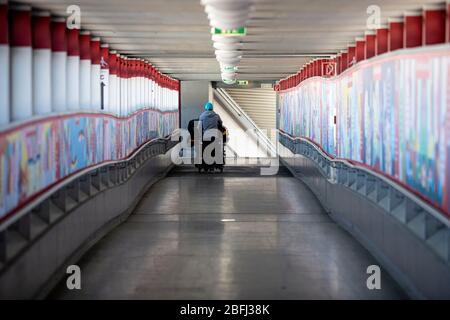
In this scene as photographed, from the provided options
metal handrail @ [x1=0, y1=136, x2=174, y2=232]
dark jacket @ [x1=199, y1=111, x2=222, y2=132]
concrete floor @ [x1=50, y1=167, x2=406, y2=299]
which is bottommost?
concrete floor @ [x1=50, y1=167, x2=406, y2=299]

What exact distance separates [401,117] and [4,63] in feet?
13.5

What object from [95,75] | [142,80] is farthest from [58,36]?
[142,80]

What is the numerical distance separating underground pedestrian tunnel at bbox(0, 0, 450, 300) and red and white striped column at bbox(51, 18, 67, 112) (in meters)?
0.02

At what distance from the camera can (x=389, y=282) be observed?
8.86 m

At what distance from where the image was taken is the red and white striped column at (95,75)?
1370 centimetres

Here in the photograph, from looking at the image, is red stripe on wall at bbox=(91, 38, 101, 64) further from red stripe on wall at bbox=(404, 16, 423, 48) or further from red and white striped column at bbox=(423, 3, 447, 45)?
→ red and white striped column at bbox=(423, 3, 447, 45)

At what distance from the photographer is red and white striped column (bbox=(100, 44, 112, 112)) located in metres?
14.4

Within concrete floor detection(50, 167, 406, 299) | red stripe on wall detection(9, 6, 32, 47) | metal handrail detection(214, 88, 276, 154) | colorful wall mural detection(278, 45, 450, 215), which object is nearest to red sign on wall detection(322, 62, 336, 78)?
colorful wall mural detection(278, 45, 450, 215)

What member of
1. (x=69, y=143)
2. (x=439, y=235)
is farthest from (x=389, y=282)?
(x=69, y=143)

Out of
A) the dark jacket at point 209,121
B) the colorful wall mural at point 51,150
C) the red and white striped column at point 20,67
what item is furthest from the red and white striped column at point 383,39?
the dark jacket at point 209,121

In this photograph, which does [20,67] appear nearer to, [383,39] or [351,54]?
[383,39]

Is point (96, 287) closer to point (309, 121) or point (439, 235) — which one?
point (439, 235)

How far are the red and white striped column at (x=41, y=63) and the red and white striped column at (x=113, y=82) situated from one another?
15.4 ft
